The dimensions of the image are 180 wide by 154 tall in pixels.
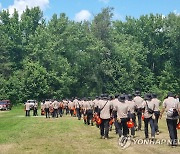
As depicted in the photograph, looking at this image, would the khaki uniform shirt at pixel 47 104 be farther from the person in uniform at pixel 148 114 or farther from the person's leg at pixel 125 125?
the person's leg at pixel 125 125

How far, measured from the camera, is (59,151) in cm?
1628

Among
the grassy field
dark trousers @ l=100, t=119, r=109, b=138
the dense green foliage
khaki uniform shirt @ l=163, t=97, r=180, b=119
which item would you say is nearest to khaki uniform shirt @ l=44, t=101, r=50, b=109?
the grassy field

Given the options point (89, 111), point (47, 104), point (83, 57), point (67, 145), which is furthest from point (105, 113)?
point (83, 57)

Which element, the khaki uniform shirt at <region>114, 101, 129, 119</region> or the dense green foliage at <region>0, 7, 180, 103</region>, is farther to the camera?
the dense green foliage at <region>0, 7, 180, 103</region>

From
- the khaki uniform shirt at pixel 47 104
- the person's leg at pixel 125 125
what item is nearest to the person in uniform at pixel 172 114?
the person's leg at pixel 125 125

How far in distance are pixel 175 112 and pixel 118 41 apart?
2887 inches

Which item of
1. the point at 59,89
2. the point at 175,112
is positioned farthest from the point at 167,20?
the point at 175,112

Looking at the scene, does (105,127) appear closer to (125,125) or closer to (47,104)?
(125,125)

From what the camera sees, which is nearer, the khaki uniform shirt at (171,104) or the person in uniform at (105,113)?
the khaki uniform shirt at (171,104)

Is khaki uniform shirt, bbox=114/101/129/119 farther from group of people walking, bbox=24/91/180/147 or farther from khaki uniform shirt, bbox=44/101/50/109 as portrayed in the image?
khaki uniform shirt, bbox=44/101/50/109

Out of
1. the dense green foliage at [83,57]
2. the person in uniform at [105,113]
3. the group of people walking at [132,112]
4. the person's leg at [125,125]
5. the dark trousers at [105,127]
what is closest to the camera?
the group of people walking at [132,112]

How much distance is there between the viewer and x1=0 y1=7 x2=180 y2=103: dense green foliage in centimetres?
7725

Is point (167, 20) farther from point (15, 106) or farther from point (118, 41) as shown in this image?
point (15, 106)

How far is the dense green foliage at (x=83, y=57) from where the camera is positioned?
7725cm
